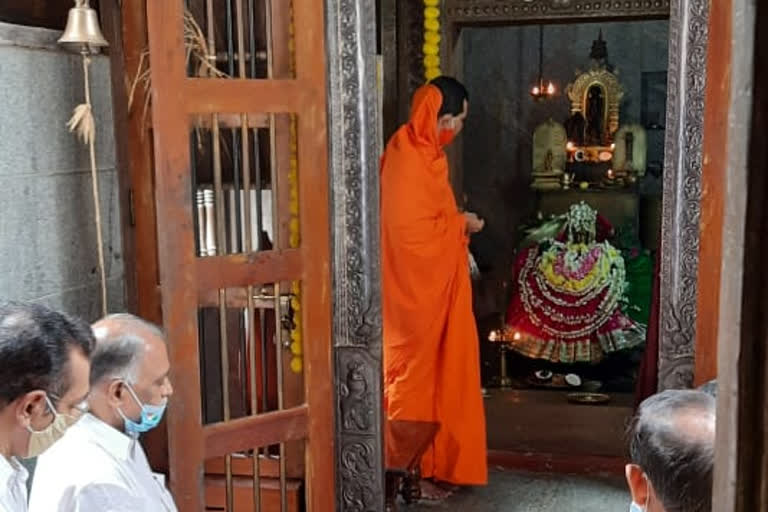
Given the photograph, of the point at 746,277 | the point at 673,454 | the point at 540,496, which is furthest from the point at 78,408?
the point at 540,496

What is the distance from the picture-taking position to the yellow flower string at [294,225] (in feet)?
8.68

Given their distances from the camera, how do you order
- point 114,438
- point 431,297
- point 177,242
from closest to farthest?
1. point 114,438
2. point 177,242
3. point 431,297

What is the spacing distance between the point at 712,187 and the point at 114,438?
5.63ft

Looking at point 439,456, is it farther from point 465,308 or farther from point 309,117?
point 309,117

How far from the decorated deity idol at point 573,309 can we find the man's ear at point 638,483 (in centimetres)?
386

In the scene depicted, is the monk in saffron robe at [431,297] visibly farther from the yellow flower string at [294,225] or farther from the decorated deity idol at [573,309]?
the decorated deity idol at [573,309]

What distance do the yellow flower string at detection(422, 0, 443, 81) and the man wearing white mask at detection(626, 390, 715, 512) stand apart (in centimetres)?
360

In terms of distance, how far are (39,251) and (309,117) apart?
90 centimetres

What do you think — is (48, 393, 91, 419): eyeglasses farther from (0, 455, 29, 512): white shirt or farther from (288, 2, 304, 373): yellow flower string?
(288, 2, 304, 373): yellow flower string

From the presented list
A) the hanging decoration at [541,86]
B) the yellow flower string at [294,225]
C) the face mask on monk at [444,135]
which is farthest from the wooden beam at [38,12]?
the hanging decoration at [541,86]

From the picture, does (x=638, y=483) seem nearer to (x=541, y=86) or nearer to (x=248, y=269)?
(x=248, y=269)

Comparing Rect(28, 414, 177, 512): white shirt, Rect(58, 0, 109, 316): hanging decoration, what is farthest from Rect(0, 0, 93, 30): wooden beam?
Rect(28, 414, 177, 512): white shirt

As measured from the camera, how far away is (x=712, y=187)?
2.49 meters

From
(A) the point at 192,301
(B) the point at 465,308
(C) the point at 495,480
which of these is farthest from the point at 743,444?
(C) the point at 495,480
